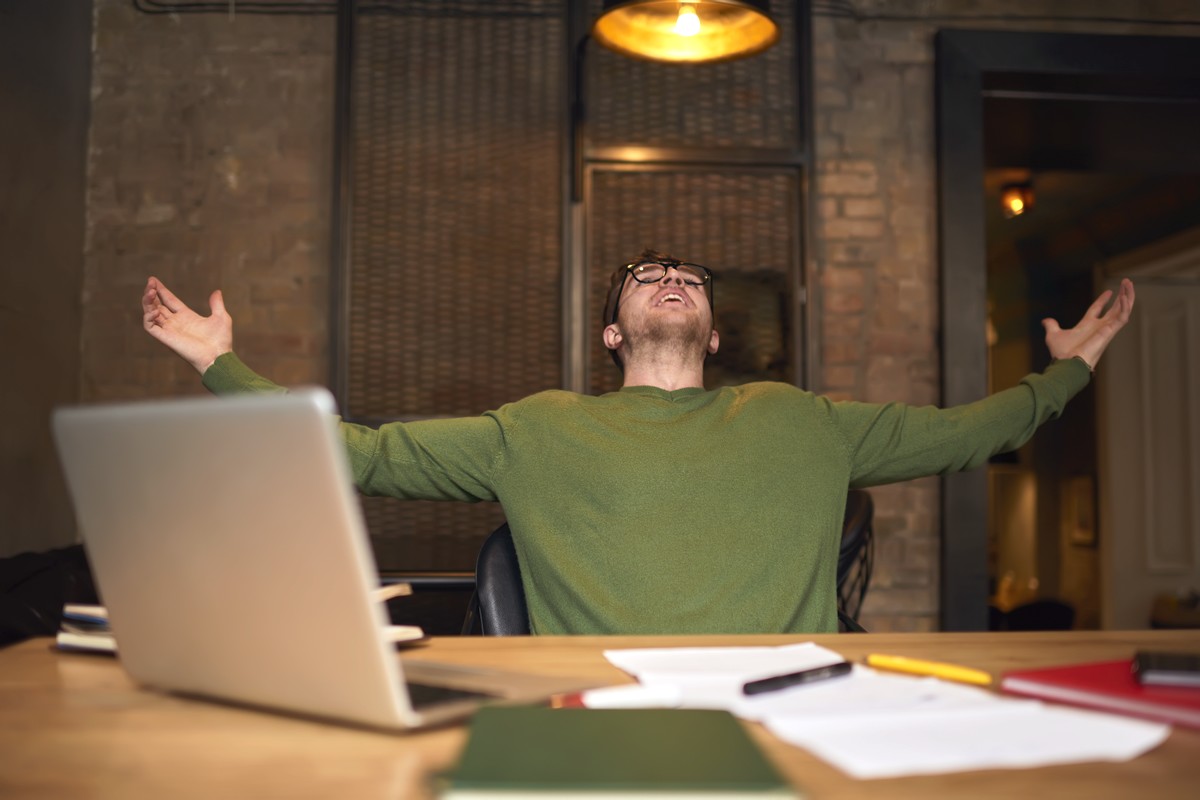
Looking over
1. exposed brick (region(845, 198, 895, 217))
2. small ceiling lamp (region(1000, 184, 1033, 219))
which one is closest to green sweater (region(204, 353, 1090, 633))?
Answer: exposed brick (region(845, 198, 895, 217))

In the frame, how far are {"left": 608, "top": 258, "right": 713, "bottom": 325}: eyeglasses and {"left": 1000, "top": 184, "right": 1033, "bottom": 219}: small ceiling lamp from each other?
4067 millimetres

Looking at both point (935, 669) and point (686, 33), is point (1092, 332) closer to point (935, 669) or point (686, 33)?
point (686, 33)

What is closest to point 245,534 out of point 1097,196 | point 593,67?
point 593,67

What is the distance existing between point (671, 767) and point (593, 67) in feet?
11.5

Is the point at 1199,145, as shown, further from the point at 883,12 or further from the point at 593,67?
the point at 593,67

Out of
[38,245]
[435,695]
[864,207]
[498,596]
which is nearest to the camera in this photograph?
[435,695]

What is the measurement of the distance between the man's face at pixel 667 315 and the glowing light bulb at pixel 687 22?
0.66m

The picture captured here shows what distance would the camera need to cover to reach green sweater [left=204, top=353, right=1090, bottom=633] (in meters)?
1.80

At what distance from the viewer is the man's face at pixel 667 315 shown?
2246 mm

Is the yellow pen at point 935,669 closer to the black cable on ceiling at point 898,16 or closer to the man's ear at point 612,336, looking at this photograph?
the man's ear at point 612,336

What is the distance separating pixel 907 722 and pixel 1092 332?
60.5 inches

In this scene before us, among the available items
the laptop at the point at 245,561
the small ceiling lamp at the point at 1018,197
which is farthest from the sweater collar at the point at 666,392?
the small ceiling lamp at the point at 1018,197

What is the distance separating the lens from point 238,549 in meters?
0.78

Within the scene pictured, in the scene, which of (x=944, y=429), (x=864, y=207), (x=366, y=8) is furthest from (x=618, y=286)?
(x=366, y=8)
